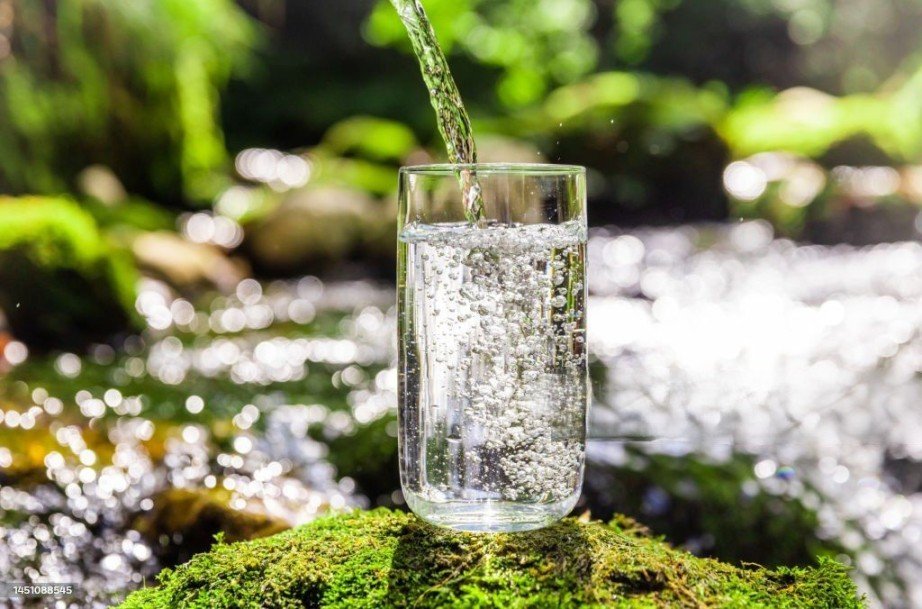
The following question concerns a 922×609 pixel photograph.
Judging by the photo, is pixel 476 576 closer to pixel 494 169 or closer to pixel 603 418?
pixel 494 169

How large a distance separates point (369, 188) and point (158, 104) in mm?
2631

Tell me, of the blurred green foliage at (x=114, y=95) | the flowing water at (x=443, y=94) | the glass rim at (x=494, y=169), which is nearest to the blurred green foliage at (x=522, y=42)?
the blurred green foliage at (x=114, y=95)

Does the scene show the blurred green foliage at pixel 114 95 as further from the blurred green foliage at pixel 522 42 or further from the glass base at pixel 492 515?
the glass base at pixel 492 515

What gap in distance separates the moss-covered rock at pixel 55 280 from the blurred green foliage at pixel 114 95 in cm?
307

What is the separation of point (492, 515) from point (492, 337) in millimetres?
338

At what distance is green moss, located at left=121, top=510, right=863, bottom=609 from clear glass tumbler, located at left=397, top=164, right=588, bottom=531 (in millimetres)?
94

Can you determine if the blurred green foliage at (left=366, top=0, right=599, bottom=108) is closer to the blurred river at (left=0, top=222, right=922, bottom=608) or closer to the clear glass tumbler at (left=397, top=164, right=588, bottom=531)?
the blurred river at (left=0, top=222, right=922, bottom=608)

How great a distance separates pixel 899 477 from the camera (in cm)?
461

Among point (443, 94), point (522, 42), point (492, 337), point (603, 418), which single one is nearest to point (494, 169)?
point (492, 337)

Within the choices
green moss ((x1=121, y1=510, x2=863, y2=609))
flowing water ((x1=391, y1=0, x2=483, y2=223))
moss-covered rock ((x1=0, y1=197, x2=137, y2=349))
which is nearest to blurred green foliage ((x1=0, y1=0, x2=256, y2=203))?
moss-covered rock ((x1=0, y1=197, x2=137, y2=349))

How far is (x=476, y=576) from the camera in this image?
172 cm

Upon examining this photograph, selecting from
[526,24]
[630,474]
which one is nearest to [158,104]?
[630,474]

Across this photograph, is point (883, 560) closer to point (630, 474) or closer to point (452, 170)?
point (630, 474)

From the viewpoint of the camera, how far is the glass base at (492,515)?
6.31 feet
